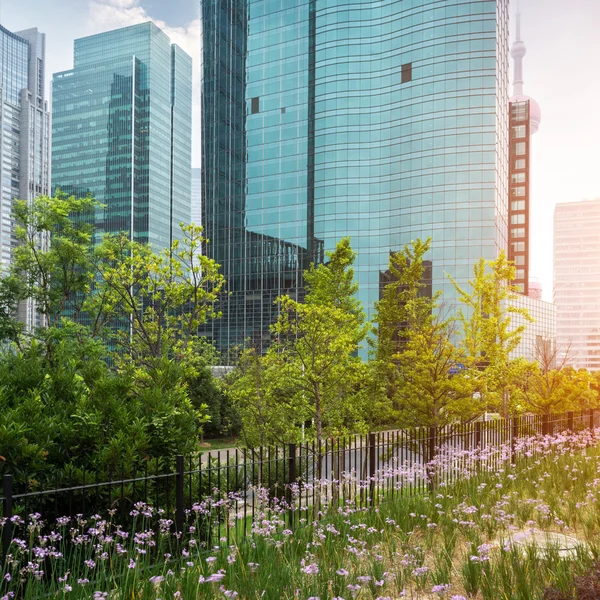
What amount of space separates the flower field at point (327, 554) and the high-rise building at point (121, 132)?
500 feet

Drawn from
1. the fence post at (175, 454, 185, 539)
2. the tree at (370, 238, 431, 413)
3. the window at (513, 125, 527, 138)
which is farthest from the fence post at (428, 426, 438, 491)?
the window at (513, 125, 527, 138)

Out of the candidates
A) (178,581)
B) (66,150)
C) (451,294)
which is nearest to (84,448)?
(178,581)

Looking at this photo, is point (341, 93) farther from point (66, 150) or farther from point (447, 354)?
point (66, 150)

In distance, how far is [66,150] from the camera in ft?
540

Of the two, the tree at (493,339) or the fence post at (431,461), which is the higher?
the tree at (493,339)

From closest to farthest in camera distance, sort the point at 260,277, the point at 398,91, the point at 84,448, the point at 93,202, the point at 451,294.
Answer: the point at 84,448
the point at 93,202
the point at 451,294
the point at 398,91
the point at 260,277

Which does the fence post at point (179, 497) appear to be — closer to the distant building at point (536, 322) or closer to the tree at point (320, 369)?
the tree at point (320, 369)

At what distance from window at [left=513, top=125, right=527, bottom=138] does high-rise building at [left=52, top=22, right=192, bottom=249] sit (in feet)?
333

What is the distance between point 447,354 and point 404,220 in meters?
47.0

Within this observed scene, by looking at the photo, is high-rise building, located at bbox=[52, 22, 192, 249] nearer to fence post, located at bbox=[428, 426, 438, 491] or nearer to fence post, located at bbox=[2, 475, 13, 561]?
fence post, located at bbox=[428, 426, 438, 491]

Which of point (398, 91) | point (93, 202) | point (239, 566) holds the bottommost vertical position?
point (239, 566)

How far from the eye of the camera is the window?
106m

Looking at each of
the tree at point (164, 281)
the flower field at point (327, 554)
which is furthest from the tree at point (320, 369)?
the flower field at point (327, 554)

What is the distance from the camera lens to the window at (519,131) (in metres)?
106
